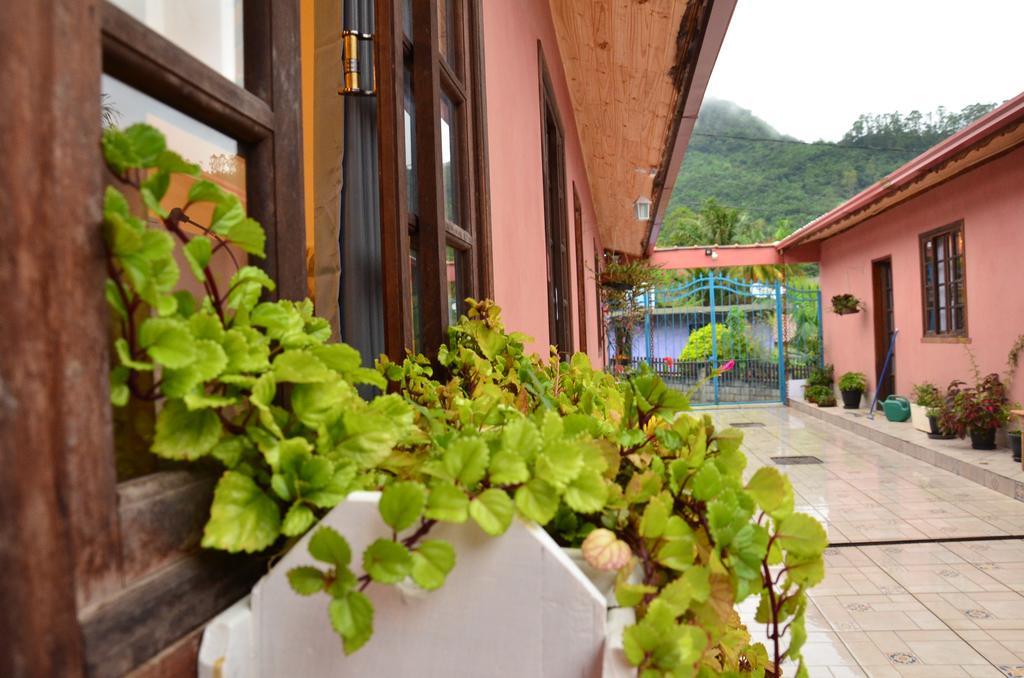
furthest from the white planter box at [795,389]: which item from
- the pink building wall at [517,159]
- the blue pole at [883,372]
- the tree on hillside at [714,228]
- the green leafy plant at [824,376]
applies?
the tree on hillside at [714,228]

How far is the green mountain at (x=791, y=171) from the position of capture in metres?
38.3

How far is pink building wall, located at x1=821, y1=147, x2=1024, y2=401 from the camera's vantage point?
6543 mm

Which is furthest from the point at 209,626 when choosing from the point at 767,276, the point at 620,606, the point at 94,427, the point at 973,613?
the point at 767,276

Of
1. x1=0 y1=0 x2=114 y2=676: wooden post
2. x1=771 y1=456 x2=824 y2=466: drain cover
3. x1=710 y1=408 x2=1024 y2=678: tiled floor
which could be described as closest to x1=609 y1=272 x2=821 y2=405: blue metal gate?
x1=771 y1=456 x2=824 y2=466: drain cover

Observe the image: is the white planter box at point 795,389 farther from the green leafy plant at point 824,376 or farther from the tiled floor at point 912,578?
the tiled floor at point 912,578

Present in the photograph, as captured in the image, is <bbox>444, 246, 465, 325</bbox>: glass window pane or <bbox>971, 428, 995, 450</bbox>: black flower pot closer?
<bbox>444, 246, 465, 325</bbox>: glass window pane

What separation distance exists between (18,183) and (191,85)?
0.80 ft

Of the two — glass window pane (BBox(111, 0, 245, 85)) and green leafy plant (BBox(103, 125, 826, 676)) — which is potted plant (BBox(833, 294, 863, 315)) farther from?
glass window pane (BBox(111, 0, 245, 85))

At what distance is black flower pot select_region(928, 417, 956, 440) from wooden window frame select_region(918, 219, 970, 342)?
A: 0.91 metres

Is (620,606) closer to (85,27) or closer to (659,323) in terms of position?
(85,27)

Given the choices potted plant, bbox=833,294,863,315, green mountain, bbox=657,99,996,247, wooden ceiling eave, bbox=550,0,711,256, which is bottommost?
potted plant, bbox=833,294,863,315

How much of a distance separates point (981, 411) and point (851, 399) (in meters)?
4.07

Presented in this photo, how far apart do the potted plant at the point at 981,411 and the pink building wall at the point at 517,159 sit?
201 inches

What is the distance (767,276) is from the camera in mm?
27484
